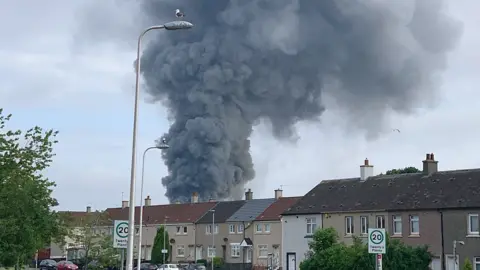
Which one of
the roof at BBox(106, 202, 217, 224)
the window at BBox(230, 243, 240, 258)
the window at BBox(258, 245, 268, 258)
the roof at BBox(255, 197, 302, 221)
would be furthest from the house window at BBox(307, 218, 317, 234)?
the roof at BBox(106, 202, 217, 224)

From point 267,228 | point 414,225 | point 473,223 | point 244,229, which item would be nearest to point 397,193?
point 414,225

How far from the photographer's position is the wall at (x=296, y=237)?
209 ft

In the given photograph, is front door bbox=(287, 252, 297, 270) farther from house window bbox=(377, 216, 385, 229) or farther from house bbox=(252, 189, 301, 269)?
house window bbox=(377, 216, 385, 229)

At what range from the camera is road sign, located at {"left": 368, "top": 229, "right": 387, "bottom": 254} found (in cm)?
2595

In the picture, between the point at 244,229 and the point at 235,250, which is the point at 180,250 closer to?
the point at 235,250

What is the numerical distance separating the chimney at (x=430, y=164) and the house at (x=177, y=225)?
39428 mm

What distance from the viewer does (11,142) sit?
29094 mm

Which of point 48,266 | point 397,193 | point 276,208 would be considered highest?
point 276,208

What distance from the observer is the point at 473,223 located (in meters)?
50.2

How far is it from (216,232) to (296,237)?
2500 cm

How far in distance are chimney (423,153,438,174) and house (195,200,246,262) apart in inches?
1233

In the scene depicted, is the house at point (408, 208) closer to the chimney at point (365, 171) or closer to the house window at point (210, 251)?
the chimney at point (365, 171)

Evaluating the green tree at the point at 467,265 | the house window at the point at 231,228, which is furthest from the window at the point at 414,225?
the house window at the point at 231,228

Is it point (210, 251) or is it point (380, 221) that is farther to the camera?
point (210, 251)
